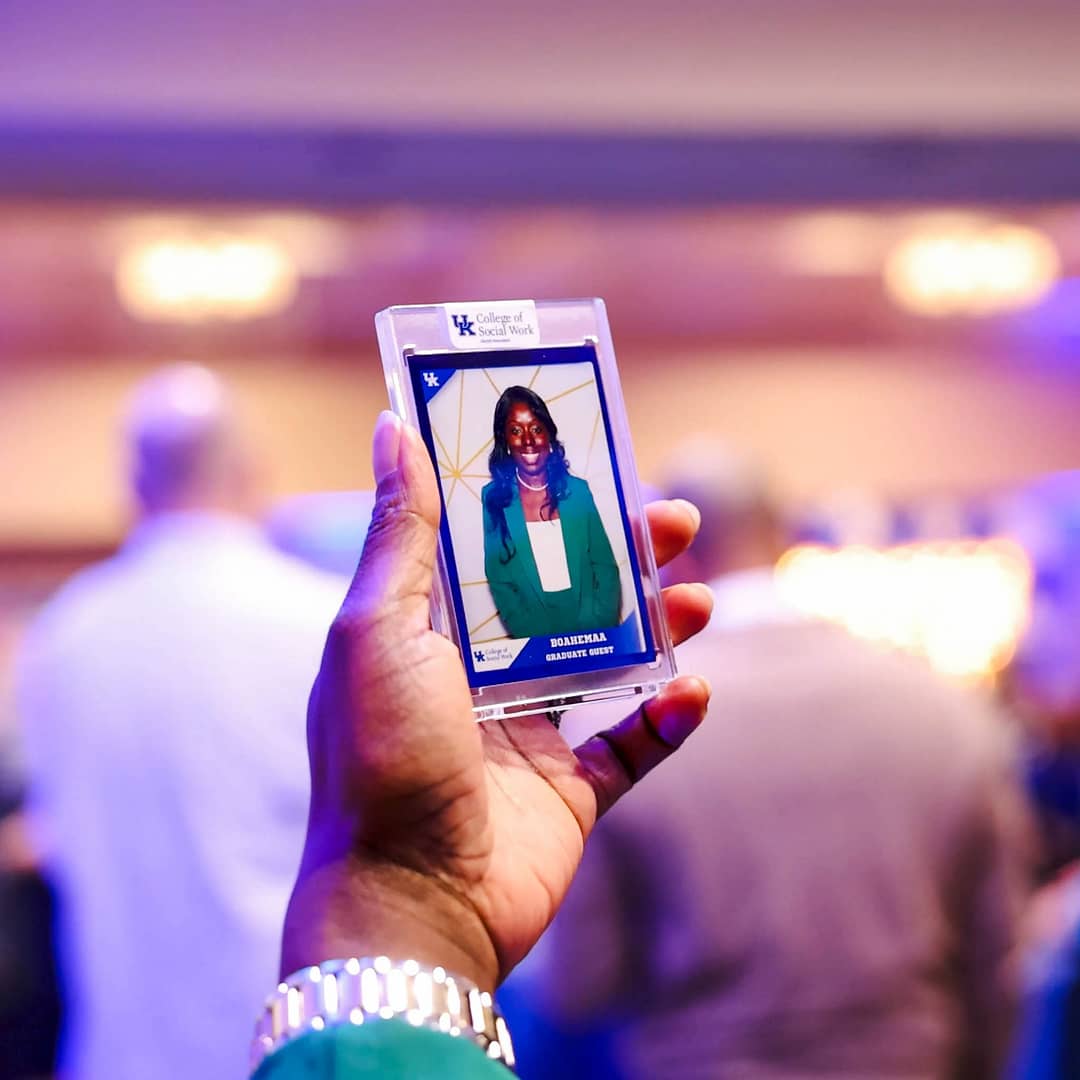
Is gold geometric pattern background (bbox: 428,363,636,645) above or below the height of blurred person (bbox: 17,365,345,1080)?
above

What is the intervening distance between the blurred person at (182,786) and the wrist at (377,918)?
76 cm

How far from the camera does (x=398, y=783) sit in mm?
694

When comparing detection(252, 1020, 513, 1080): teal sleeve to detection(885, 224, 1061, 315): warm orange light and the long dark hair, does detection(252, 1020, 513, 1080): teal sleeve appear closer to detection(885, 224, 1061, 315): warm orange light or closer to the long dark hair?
the long dark hair

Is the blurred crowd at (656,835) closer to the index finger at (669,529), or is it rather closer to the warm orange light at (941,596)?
the index finger at (669,529)

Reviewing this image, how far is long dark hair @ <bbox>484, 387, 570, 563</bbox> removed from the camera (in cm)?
74

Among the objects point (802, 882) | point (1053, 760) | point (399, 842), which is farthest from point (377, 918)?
point (1053, 760)

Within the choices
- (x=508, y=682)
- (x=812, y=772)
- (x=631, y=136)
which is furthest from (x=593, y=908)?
(x=631, y=136)

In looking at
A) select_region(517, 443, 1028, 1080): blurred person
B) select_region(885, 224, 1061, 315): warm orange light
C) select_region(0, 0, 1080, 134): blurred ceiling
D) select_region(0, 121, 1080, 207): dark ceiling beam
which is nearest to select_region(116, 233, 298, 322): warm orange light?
select_region(0, 121, 1080, 207): dark ceiling beam

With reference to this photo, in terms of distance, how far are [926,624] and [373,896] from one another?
4726mm

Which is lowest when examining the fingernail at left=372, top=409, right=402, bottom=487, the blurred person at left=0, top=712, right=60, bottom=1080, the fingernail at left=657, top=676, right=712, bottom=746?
the blurred person at left=0, top=712, right=60, bottom=1080

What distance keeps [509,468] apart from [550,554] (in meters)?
0.05

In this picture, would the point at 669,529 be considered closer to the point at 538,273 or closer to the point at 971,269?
the point at 538,273

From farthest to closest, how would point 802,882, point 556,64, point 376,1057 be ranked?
point 556,64
point 802,882
point 376,1057

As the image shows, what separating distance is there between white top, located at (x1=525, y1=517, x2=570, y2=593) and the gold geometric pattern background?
0.03m
